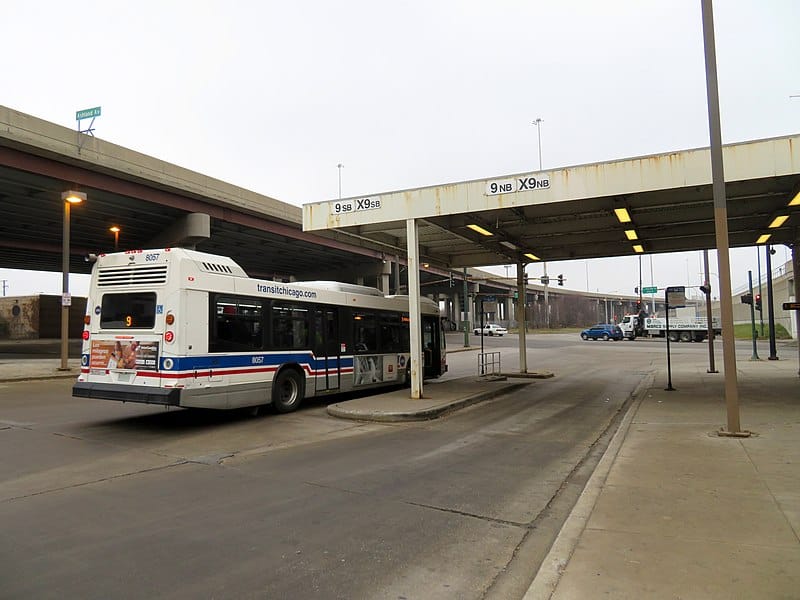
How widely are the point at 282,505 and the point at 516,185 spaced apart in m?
9.03

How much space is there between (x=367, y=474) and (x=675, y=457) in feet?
13.4

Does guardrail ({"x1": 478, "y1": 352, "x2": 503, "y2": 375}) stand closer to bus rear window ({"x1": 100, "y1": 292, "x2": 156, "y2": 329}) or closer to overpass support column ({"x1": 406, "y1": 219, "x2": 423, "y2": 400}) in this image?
overpass support column ({"x1": 406, "y1": 219, "x2": 423, "y2": 400})

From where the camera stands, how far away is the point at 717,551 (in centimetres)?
417

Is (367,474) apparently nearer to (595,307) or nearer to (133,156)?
Answer: (133,156)

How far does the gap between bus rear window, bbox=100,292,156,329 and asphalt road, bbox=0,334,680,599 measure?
6.36 ft

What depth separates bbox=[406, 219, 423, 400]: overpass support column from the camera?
13597 mm

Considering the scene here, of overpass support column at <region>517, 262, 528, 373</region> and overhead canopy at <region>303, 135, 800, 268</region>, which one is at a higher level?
overhead canopy at <region>303, 135, 800, 268</region>

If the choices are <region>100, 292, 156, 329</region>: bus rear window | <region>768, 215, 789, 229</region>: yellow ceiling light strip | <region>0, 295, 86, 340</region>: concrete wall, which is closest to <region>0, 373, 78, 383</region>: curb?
<region>100, 292, 156, 329</region>: bus rear window

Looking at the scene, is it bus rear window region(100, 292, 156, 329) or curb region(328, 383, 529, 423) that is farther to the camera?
curb region(328, 383, 529, 423)

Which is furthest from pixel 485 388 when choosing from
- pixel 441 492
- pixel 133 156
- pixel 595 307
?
pixel 595 307

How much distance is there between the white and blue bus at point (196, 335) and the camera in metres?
9.66

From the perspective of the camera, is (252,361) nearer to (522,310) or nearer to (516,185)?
(516,185)

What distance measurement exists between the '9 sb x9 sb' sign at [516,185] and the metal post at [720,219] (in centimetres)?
392

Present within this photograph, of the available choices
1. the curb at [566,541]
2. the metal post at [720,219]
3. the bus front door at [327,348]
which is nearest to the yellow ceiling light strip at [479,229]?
the bus front door at [327,348]
